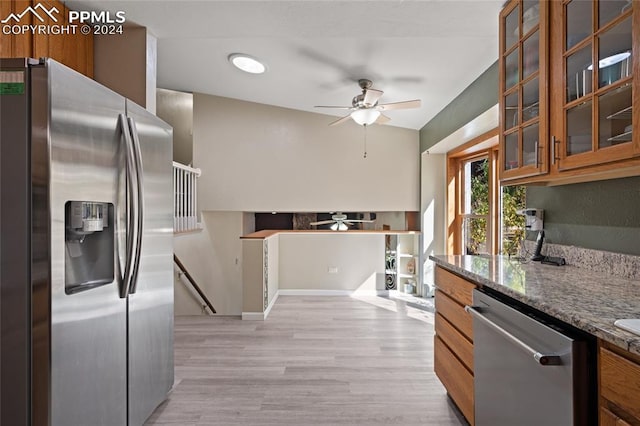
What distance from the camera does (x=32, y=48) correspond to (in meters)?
1.88

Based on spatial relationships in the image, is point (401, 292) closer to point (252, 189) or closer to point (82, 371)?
point (252, 189)

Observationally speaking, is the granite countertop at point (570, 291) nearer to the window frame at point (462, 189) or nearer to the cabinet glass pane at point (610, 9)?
the cabinet glass pane at point (610, 9)

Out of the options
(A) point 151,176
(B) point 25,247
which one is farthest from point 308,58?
(B) point 25,247

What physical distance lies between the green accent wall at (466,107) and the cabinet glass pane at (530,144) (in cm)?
105

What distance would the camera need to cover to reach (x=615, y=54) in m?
1.43

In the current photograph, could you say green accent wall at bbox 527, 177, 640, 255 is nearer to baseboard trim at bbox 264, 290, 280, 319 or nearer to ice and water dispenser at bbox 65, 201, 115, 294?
ice and water dispenser at bbox 65, 201, 115, 294

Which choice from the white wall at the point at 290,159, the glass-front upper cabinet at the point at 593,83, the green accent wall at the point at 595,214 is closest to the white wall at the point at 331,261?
the white wall at the point at 290,159

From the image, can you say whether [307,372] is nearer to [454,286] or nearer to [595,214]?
[454,286]

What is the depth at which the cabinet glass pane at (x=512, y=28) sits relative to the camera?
206 cm

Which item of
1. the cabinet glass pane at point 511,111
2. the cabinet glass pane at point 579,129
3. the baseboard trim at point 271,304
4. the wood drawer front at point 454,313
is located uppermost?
the cabinet glass pane at point 511,111

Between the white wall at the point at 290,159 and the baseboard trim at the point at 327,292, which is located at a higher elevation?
the white wall at the point at 290,159

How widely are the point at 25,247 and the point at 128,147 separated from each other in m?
0.61

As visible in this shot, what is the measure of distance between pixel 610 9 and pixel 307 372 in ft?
9.05

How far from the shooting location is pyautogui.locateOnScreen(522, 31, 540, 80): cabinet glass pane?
191 centimetres
